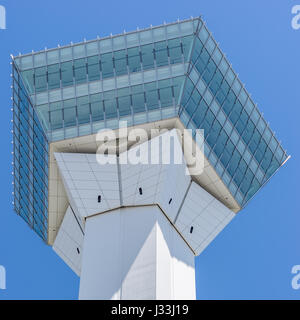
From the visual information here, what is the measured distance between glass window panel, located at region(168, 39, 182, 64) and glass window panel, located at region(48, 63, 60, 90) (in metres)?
8.71

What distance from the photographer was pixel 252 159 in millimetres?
61344

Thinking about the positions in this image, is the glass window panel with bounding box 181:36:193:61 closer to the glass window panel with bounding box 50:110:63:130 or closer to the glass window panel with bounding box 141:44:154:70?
the glass window panel with bounding box 141:44:154:70

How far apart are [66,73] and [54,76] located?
94 centimetres

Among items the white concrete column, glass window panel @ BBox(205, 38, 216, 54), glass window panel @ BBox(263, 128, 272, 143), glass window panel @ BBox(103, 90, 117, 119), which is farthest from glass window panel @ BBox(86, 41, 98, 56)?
glass window panel @ BBox(263, 128, 272, 143)

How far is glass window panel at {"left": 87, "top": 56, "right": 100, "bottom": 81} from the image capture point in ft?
185

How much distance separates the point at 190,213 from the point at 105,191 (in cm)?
696

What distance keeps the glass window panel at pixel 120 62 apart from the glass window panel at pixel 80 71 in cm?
248

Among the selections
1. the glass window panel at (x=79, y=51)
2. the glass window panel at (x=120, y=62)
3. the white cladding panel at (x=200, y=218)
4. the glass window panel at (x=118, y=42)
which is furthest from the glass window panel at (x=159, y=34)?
the white cladding panel at (x=200, y=218)

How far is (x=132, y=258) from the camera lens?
5219 cm

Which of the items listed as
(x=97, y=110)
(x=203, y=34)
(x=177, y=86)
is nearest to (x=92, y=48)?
(x=97, y=110)

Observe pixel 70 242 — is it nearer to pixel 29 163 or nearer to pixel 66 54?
pixel 29 163

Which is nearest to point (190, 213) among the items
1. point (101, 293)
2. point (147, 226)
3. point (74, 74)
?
point (147, 226)

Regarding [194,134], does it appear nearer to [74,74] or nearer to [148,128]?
[148,128]

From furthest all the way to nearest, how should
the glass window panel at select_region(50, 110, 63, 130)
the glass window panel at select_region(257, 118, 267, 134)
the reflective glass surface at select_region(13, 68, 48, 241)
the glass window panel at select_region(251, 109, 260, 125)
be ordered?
the glass window panel at select_region(257, 118, 267, 134) < the glass window panel at select_region(251, 109, 260, 125) < the reflective glass surface at select_region(13, 68, 48, 241) < the glass window panel at select_region(50, 110, 63, 130)
